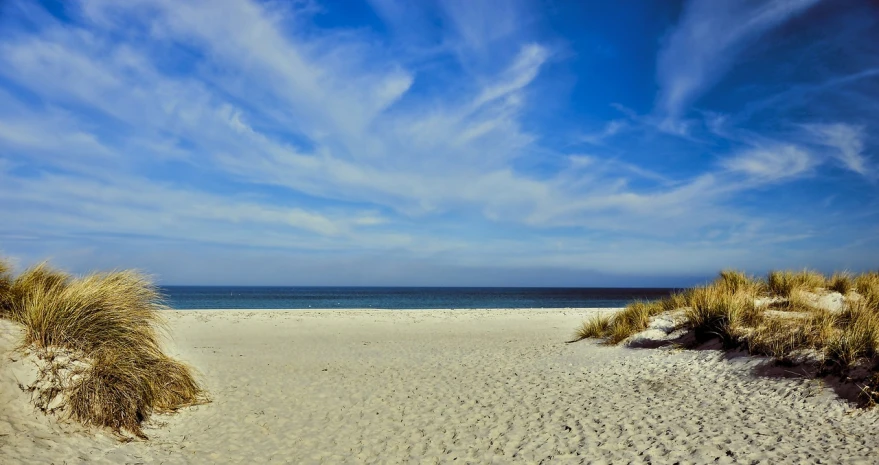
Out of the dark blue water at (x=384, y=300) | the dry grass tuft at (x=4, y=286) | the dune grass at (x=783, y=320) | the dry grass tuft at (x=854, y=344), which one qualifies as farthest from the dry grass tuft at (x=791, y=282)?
the dry grass tuft at (x=4, y=286)

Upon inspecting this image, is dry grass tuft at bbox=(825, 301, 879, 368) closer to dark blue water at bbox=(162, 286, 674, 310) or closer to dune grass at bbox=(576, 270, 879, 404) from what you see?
dune grass at bbox=(576, 270, 879, 404)

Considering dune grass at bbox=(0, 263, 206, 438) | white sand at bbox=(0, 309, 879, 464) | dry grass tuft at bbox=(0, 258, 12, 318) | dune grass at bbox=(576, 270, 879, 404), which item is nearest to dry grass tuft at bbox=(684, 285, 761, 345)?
dune grass at bbox=(576, 270, 879, 404)

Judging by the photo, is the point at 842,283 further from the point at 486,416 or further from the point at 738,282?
the point at 486,416

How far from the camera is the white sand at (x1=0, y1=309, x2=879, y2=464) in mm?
5684

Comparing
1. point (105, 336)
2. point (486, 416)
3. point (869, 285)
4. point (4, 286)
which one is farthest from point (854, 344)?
point (4, 286)

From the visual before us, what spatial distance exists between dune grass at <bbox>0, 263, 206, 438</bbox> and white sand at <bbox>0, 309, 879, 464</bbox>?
1.05ft

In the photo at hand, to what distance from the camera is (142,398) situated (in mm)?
7000

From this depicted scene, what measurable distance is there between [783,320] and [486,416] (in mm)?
6505

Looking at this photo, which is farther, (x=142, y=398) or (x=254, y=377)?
(x=254, y=377)

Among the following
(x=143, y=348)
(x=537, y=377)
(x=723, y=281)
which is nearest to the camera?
(x=143, y=348)

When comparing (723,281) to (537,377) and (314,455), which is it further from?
(314,455)

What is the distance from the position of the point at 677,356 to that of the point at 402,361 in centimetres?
655

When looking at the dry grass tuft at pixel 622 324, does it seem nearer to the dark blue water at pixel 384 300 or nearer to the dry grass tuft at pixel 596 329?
the dry grass tuft at pixel 596 329

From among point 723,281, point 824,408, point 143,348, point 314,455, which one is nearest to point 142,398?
point 143,348
